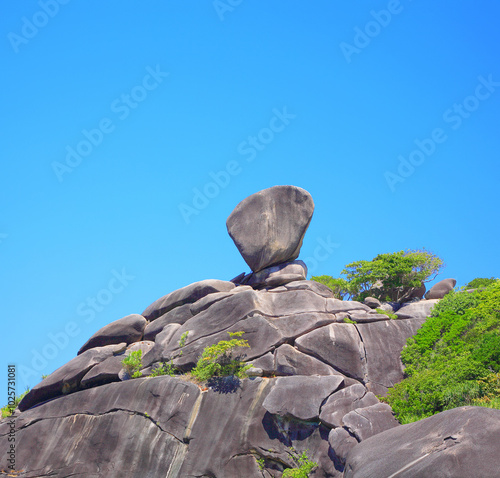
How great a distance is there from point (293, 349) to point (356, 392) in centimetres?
391

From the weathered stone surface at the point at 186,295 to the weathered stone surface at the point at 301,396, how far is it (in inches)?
345

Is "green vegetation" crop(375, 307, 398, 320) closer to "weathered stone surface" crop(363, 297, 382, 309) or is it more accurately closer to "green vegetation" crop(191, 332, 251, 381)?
"weathered stone surface" crop(363, 297, 382, 309)

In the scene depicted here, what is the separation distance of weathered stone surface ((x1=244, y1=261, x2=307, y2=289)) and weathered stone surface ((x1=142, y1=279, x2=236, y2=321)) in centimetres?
133

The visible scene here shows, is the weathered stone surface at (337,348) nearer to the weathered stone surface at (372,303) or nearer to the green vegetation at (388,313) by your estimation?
the green vegetation at (388,313)

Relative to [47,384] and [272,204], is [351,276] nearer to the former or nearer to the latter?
[272,204]

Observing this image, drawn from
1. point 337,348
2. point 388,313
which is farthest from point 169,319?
point 388,313

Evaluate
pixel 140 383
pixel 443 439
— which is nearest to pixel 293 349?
pixel 140 383

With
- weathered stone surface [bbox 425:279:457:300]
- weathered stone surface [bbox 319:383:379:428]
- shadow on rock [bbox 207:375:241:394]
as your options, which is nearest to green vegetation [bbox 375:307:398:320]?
weathered stone surface [bbox 425:279:457:300]

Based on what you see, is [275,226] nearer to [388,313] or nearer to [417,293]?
[388,313]

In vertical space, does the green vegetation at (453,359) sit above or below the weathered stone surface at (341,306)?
below

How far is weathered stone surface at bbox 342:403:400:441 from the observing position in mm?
20562

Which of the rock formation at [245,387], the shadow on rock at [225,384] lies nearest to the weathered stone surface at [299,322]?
the rock formation at [245,387]

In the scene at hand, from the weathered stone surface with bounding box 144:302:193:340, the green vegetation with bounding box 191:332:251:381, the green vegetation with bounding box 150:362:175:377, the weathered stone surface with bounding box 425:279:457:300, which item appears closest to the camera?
the green vegetation with bounding box 191:332:251:381

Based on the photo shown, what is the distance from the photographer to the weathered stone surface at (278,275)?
31328mm
